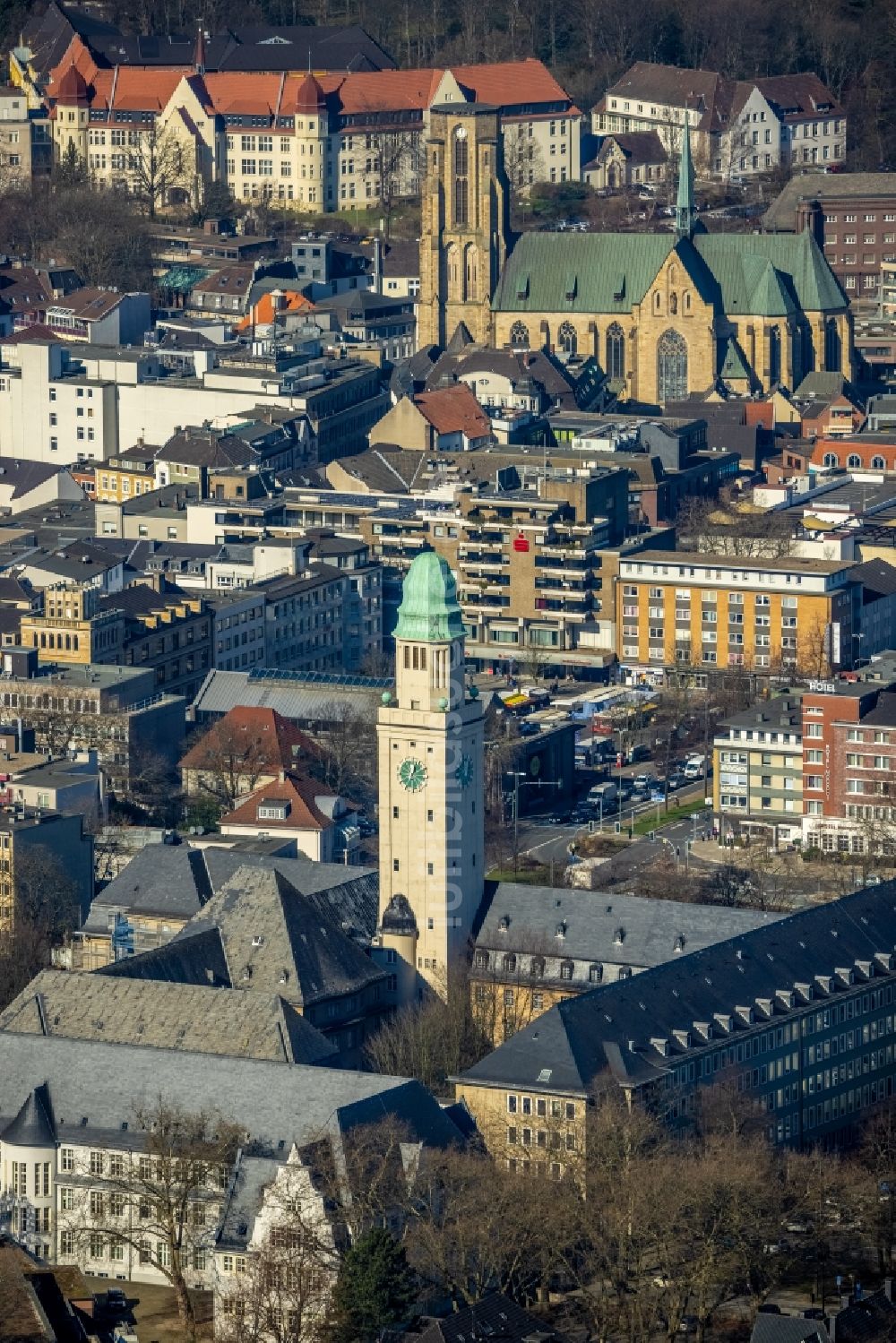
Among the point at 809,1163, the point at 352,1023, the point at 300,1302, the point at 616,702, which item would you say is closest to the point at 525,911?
the point at 352,1023

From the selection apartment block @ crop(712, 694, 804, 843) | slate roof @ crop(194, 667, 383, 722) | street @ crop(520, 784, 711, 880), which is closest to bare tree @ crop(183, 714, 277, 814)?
slate roof @ crop(194, 667, 383, 722)

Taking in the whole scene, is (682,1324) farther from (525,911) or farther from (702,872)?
(702,872)

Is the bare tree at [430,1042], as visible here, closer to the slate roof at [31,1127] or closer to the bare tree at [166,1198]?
the bare tree at [166,1198]

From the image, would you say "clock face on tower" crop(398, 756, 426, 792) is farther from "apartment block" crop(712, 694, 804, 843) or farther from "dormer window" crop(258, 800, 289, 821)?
"apartment block" crop(712, 694, 804, 843)

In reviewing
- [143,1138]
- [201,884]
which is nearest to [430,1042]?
[143,1138]

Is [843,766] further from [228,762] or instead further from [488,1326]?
[488,1326]

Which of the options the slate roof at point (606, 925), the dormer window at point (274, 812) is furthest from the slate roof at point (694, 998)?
the dormer window at point (274, 812)
